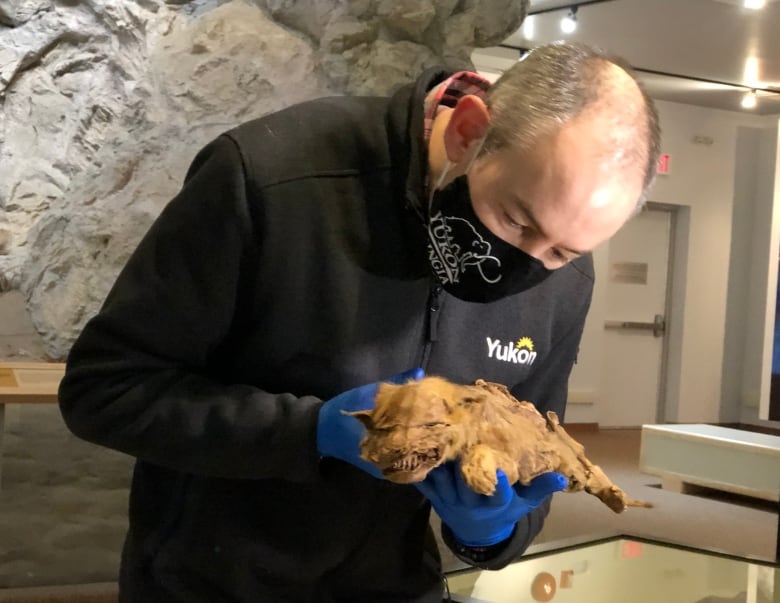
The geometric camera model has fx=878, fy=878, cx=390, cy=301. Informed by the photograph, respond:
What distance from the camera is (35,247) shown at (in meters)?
2.41

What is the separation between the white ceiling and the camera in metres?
5.21

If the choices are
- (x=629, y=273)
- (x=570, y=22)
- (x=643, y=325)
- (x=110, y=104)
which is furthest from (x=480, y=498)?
(x=643, y=325)

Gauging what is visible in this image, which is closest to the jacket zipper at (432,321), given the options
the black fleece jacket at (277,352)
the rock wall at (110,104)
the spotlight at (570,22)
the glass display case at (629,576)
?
the black fleece jacket at (277,352)

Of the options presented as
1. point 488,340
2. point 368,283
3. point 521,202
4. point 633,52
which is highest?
point 521,202

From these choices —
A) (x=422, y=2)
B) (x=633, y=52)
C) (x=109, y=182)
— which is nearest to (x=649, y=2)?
(x=633, y=52)

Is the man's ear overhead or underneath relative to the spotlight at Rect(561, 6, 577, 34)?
overhead

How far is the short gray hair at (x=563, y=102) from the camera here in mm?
896

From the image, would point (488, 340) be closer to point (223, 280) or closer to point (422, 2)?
point (223, 280)

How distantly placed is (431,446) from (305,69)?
6.38 ft

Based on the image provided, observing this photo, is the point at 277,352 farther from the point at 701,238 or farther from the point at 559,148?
the point at 701,238

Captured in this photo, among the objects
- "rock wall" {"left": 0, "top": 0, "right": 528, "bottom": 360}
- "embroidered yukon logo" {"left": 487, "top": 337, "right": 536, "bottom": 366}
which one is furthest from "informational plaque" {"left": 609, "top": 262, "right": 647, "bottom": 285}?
"embroidered yukon logo" {"left": 487, "top": 337, "right": 536, "bottom": 366}

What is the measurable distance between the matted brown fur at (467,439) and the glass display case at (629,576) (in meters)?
0.65

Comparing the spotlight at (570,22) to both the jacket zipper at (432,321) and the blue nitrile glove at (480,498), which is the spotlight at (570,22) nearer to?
the jacket zipper at (432,321)

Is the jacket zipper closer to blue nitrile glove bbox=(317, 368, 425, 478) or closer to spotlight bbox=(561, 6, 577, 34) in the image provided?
blue nitrile glove bbox=(317, 368, 425, 478)
